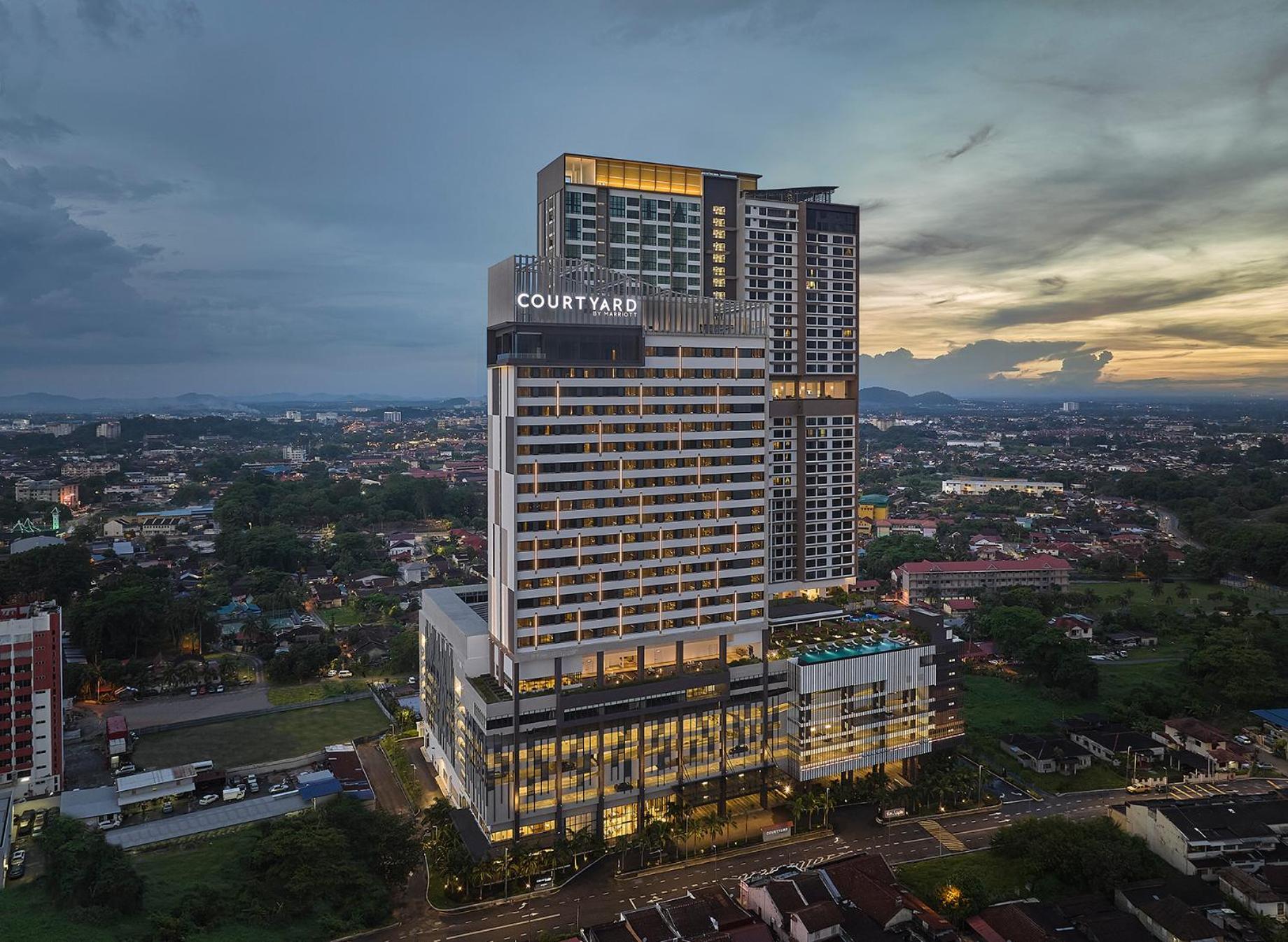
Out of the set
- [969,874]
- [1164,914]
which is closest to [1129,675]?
[1164,914]

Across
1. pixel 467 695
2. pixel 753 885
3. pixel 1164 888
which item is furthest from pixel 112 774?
pixel 1164 888

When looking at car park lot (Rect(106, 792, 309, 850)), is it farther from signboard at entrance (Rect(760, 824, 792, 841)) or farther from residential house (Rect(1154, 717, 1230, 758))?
residential house (Rect(1154, 717, 1230, 758))

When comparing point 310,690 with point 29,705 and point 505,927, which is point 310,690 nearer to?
point 29,705

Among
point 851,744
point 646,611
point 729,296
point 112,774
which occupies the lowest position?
point 112,774

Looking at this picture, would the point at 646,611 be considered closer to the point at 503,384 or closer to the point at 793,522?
the point at 503,384

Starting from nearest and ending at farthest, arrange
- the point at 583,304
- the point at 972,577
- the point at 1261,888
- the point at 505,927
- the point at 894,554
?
the point at 505,927, the point at 1261,888, the point at 583,304, the point at 972,577, the point at 894,554

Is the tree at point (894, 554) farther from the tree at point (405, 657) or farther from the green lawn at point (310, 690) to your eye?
the green lawn at point (310, 690)

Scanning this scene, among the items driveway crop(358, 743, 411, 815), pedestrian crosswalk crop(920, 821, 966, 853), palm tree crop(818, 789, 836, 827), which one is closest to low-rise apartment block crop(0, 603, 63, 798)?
driveway crop(358, 743, 411, 815)

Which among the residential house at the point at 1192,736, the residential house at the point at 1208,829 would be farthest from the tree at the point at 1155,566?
the residential house at the point at 1208,829
